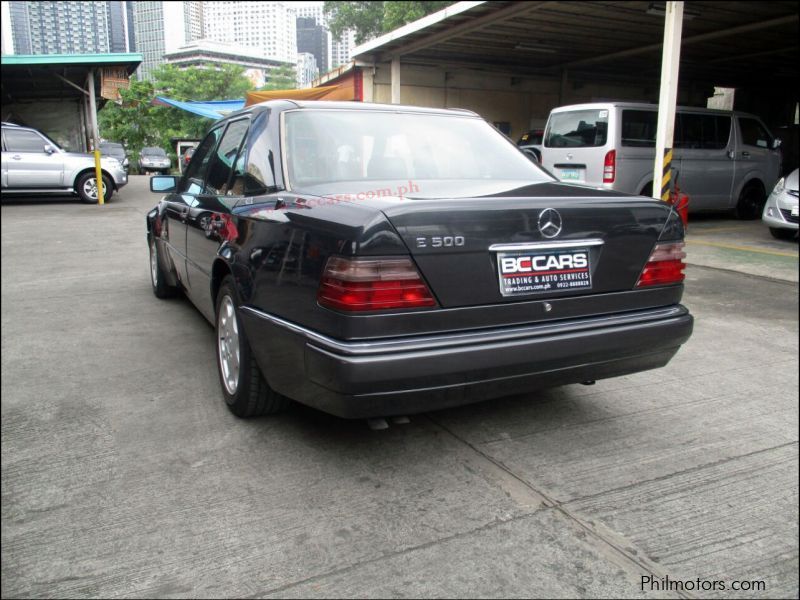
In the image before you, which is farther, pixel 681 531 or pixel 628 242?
pixel 628 242

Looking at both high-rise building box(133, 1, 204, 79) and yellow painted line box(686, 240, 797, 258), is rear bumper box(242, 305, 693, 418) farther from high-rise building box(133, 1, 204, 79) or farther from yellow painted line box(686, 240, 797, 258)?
yellow painted line box(686, 240, 797, 258)

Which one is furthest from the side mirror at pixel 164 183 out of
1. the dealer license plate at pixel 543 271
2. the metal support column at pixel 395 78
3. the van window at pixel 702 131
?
the metal support column at pixel 395 78

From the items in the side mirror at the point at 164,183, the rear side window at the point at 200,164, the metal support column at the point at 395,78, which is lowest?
the side mirror at the point at 164,183

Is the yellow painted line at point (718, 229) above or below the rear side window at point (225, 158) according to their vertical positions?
below

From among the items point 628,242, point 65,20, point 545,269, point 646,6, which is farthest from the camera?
point 646,6

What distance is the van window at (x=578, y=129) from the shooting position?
9.96 m

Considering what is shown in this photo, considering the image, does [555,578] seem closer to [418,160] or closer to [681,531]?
[681,531]

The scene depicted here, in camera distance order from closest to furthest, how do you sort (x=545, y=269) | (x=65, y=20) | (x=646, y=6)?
(x=65, y=20)
(x=545, y=269)
(x=646, y=6)

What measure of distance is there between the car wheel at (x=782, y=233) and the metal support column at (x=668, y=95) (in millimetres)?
1983

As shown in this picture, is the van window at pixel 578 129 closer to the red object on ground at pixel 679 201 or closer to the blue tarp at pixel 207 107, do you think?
the red object on ground at pixel 679 201

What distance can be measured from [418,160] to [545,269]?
1024mm

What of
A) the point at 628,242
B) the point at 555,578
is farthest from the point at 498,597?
the point at 628,242

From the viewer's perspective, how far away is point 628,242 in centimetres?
272

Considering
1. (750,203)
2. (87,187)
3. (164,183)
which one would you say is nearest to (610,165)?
(750,203)
